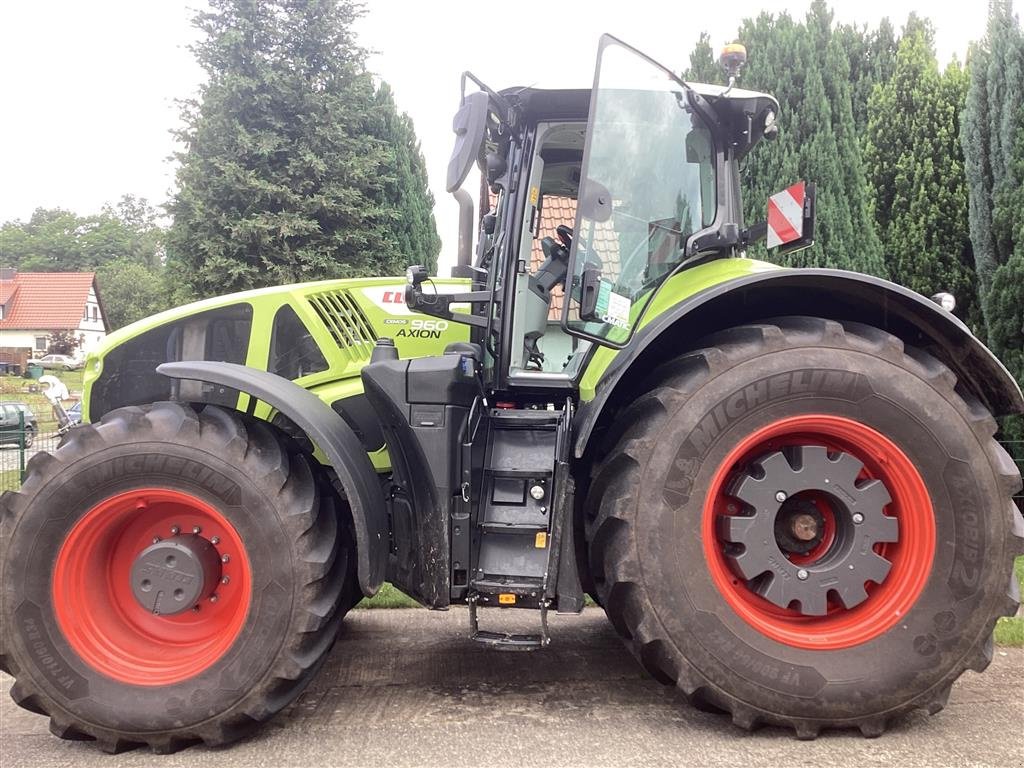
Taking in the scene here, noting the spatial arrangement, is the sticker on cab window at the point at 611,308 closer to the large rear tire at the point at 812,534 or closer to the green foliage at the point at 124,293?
the large rear tire at the point at 812,534

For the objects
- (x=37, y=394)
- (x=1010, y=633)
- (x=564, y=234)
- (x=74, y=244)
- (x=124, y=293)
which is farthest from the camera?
(x=74, y=244)

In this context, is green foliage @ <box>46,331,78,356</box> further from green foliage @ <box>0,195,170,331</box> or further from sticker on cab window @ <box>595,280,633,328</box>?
sticker on cab window @ <box>595,280,633,328</box>

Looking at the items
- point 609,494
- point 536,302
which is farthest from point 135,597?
point 536,302

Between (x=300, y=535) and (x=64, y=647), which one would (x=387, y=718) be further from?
(x=64, y=647)

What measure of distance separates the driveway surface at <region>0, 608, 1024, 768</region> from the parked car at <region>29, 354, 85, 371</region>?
37.7 meters

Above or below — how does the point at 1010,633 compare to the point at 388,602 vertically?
above

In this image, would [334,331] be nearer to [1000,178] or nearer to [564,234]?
[564,234]

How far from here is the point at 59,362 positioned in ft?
135

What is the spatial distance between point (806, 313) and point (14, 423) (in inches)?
735

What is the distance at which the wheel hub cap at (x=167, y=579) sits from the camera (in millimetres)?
2609

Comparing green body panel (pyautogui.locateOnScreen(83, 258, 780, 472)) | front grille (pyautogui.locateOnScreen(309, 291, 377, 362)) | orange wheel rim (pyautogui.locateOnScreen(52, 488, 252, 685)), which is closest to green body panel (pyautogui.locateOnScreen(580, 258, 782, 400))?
green body panel (pyautogui.locateOnScreen(83, 258, 780, 472))

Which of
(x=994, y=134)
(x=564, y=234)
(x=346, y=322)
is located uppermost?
(x=994, y=134)

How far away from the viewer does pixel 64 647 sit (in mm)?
2578

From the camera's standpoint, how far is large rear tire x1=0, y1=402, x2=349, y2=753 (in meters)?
2.52
